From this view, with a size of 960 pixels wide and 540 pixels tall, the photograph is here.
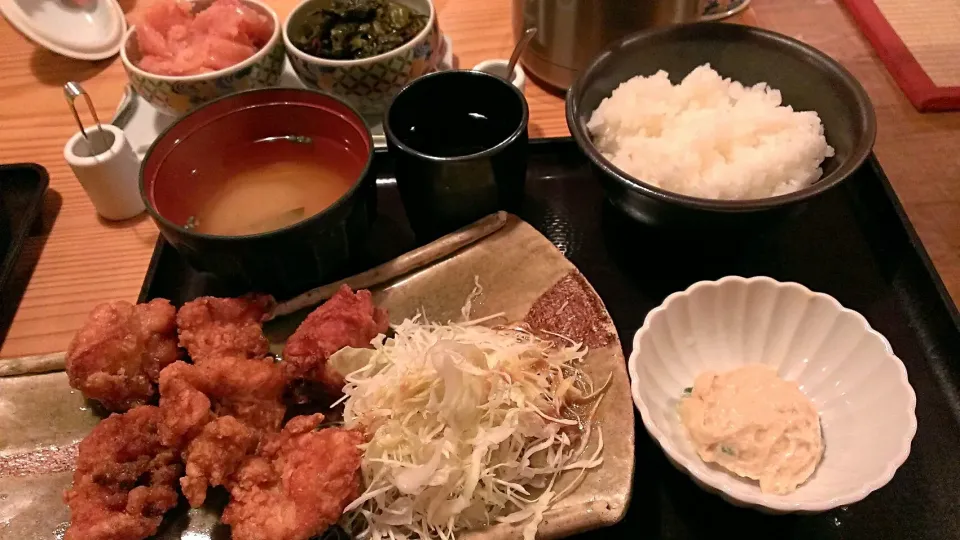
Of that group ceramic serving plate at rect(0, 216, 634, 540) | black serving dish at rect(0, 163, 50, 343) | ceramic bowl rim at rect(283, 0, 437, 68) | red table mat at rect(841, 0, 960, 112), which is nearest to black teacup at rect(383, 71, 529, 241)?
ceramic serving plate at rect(0, 216, 634, 540)

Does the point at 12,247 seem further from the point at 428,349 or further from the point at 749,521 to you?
the point at 749,521

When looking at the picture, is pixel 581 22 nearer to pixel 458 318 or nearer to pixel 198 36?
pixel 458 318

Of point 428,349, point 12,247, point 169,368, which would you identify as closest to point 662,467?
point 428,349

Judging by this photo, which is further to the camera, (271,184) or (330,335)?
(271,184)

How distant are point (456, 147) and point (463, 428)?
867 millimetres

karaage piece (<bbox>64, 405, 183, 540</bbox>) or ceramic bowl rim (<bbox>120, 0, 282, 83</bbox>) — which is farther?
ceramic bowl rim (<bbox>120, 0, 282, 83</bbox>)

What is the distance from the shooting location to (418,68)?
2184mm

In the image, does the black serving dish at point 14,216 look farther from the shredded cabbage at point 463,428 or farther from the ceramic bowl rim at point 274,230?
the shredded cabbage at point 463,428

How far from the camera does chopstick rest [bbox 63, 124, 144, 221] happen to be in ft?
6.34

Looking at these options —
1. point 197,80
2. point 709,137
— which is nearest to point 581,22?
point 709,137

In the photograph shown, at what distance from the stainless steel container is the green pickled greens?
0.41 meters

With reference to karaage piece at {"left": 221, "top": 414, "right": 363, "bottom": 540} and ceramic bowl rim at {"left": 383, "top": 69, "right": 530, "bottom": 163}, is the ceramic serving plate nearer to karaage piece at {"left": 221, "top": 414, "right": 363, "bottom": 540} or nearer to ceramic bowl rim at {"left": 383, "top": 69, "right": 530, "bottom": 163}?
karaage piece at {"left": 221, "top": 414, "right": 363, "bottom": 540}

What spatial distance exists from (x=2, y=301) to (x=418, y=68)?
4.71 feet

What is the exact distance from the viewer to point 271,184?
6.37ft
